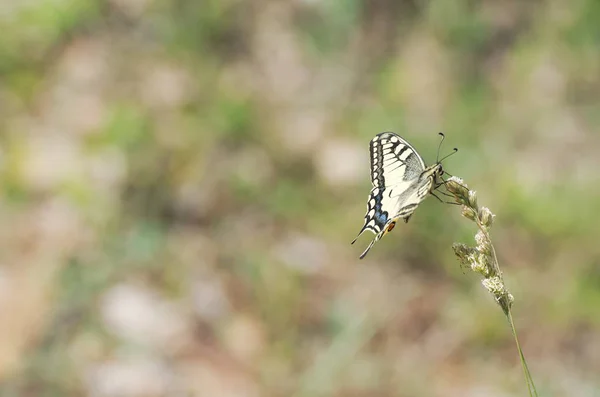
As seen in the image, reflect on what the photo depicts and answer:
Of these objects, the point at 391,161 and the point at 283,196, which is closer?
the point at 391,161

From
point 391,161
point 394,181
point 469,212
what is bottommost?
point 469,212

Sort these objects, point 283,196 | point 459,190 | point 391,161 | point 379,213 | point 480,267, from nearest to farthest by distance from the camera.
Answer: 1. point 480,267
2. point 459,190
3. point 379,213
4. point 391,161
5. point 283,196

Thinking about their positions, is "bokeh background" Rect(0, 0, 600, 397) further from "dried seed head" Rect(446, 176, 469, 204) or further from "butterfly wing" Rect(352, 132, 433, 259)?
"dried seed head" Rect(446, 176, 469, 204)

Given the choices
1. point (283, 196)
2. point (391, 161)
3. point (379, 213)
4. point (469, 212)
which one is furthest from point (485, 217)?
point (283, 196)

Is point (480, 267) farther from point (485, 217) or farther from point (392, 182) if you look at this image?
point (392, 182)

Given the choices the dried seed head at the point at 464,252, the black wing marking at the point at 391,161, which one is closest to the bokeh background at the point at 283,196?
the black wing marking at the point at 391,161

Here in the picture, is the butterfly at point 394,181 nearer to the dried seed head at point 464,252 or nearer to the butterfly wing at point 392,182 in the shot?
the butterfly wing at point 392,182

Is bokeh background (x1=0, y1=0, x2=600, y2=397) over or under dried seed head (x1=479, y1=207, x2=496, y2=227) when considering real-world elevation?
over

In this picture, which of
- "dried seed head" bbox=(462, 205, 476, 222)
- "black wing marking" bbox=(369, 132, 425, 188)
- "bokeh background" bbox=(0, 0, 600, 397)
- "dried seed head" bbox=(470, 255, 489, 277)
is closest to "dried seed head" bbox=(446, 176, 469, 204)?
"dried seed head" bbox=(462, 205, 476, 222)

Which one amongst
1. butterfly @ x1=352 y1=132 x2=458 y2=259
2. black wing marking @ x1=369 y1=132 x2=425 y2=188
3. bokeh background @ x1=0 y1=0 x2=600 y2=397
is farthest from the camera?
bokeh background @ x1=0 y1=0 x2=600 y2=397

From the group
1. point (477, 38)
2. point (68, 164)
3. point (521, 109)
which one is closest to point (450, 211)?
point (521, 109)
